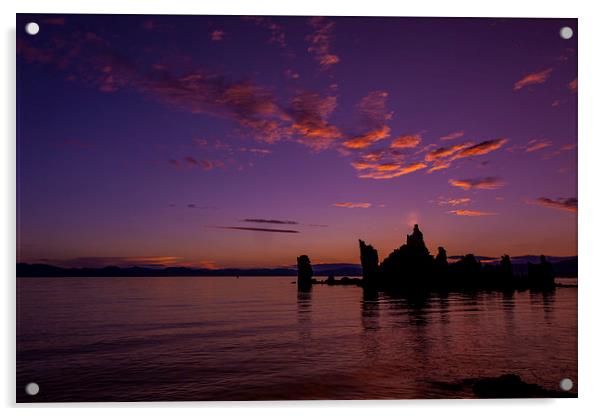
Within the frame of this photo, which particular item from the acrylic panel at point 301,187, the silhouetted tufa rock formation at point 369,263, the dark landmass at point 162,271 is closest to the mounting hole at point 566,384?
the acrylic panel at point 301,187

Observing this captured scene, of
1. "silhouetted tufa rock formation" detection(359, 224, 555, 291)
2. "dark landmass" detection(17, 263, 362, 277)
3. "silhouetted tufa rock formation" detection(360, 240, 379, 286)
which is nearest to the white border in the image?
"dark landmass" detection(17, 263, 362, 277)

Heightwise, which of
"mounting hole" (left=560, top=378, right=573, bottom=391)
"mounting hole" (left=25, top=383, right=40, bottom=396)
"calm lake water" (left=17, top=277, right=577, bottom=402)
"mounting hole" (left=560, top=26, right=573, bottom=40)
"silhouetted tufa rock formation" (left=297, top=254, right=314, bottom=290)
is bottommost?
"mounting hole" (left=560, top=378, right=573, bottom=391)

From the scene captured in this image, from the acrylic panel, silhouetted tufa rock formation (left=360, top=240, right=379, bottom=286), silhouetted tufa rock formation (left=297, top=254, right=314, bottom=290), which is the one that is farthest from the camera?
silhouetted tufa rock formation (left=297, top=254, right=314, bottom=290)

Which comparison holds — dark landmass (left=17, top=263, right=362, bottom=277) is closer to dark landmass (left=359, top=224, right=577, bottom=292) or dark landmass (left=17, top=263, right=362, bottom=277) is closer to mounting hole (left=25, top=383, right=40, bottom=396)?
dark landmass (left=359, top=224, right=577, bottom=292)

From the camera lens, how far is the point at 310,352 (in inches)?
163

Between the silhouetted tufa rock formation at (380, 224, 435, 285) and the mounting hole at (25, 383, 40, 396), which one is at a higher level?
the silhouetted tufa rock formation at (380, 224, 435, 285)

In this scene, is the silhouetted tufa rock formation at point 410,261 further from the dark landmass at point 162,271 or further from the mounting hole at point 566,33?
the mounting hole at point 566,33

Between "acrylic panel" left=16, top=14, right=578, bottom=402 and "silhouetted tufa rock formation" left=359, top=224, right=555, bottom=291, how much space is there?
0.12 ft

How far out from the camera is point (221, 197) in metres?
4.06

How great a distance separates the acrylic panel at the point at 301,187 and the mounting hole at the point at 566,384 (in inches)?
0.4

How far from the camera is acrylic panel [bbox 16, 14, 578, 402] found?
3695 millimetres

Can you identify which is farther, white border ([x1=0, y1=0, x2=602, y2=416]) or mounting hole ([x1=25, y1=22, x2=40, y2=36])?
mounting hole ([x1=25, y1=22, x2=40, y2=36])
